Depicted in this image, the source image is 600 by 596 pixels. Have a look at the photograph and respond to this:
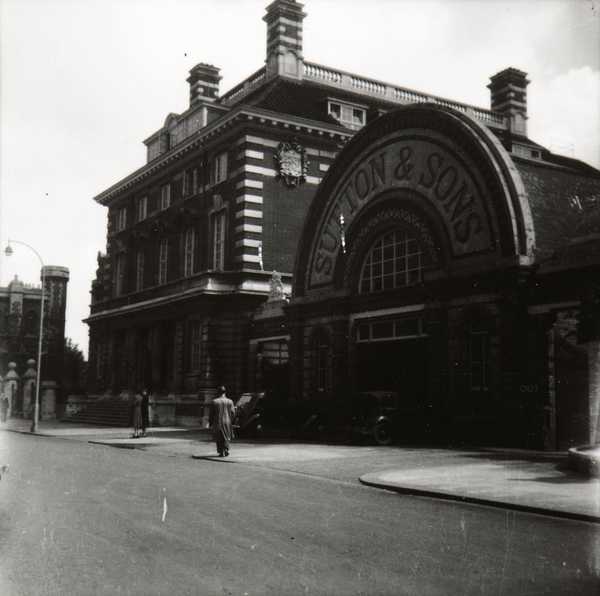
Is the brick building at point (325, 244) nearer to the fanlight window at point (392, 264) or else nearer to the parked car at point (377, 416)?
the fanlight window at point (392, 264)

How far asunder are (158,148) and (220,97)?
528 cm

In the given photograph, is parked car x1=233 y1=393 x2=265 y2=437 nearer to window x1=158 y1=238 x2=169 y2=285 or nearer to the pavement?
the pavement

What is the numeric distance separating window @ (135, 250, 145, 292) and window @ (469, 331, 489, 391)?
2727 cm

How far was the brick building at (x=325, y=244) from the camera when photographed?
74.9 feet

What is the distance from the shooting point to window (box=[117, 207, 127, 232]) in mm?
49072

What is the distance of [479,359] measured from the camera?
23078 mm

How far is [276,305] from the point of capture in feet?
111

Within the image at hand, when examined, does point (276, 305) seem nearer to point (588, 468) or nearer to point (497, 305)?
point (497, 305)

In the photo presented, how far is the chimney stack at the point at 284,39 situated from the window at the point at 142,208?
38.7ft

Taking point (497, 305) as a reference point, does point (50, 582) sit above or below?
below

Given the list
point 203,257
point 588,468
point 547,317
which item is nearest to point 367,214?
point 547,317

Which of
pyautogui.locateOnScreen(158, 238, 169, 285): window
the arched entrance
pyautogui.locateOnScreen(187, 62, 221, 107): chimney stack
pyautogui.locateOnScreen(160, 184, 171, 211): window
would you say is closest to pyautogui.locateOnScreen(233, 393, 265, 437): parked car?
the arched entrance

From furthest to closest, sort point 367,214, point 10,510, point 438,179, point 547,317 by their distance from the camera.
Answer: point 367,214 → point 438,179 → point 547,317 → point 10,510

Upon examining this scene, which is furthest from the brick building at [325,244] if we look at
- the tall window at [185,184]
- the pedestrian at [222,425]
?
the pedestrian at [222,425]
